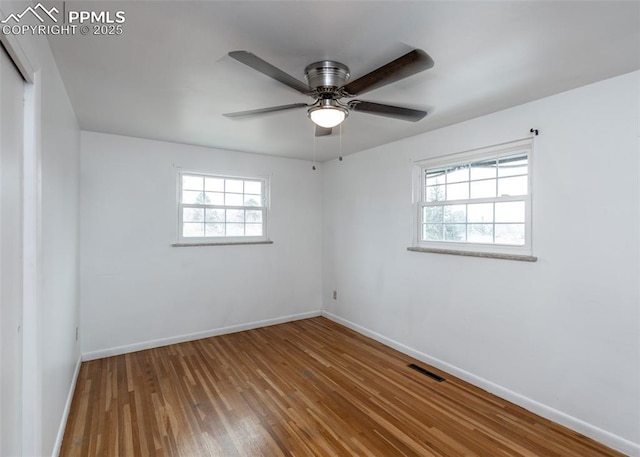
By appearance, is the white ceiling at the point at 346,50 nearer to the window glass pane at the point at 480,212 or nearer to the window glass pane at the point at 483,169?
the window glass pane at the point at 483,169

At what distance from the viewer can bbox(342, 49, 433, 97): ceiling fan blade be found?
55.9 inches

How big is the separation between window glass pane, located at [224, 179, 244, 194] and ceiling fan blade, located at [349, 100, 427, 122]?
8.64ft

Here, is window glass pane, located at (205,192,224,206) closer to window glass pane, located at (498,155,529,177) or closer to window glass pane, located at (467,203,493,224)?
window glass pane, located at (467,203,493,224)

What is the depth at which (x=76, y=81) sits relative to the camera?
2184mm

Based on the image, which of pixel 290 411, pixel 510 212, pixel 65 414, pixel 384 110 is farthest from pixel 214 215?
pixel 510 212

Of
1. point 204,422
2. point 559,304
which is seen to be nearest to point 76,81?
point 204,422

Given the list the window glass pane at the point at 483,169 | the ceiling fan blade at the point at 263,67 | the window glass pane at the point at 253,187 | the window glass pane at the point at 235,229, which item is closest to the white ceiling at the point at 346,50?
the ceiling fan blade at the point at 263,67

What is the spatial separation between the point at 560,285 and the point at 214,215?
369cm

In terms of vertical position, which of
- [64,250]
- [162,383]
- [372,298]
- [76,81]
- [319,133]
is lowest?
[162,383]

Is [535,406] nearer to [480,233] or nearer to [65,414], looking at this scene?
[480,233]

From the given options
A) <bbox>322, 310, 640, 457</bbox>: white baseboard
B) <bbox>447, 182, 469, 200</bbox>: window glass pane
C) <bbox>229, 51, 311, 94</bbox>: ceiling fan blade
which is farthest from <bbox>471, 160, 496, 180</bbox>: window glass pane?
<bbox>229, 51, 311, 94</bbox>: ceiling fan blade

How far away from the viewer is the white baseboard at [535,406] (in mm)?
2045

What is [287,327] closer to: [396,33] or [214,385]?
[214,385]

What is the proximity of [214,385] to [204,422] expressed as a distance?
1.76ft
